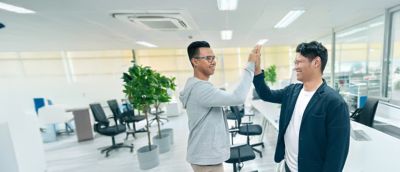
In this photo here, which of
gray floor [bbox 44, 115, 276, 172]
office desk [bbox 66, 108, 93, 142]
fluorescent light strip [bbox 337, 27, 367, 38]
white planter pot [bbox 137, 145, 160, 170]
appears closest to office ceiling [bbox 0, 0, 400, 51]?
fluorescent light strip [bbox 337, 27, 367, 38]

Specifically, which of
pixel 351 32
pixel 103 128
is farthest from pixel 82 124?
pixel 351 32

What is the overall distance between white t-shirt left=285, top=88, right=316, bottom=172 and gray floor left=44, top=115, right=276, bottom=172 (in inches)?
68.1

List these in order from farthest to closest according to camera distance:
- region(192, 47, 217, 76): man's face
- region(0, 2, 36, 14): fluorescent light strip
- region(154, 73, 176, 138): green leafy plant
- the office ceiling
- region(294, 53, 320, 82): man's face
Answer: region(154, 73, 176, 138): green leafy plant < the office ceiling < region(0, 2, 36, 14): fluorescent light strip < region(192, 47, 217, 76): man's face < region(294, 53, 320, 82): man's face

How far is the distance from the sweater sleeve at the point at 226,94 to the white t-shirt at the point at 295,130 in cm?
34

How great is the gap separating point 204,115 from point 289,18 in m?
3.22

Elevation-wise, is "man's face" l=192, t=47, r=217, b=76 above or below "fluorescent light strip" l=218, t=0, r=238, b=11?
below

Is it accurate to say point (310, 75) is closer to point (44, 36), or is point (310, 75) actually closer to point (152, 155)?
point (152, 155)

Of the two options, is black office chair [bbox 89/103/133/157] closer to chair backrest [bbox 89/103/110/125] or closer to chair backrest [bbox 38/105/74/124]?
→ chair backrest [bbox 89/103/110/125]

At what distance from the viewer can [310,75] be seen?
105cm

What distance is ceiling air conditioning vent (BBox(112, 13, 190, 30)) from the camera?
2.87m

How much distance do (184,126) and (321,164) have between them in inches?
171

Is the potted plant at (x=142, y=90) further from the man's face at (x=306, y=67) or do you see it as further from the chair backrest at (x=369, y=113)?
the chair backrest at (x=369, y=113)

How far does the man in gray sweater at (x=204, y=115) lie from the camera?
1133 mm

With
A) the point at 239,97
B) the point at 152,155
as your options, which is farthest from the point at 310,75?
the point at 152,155
